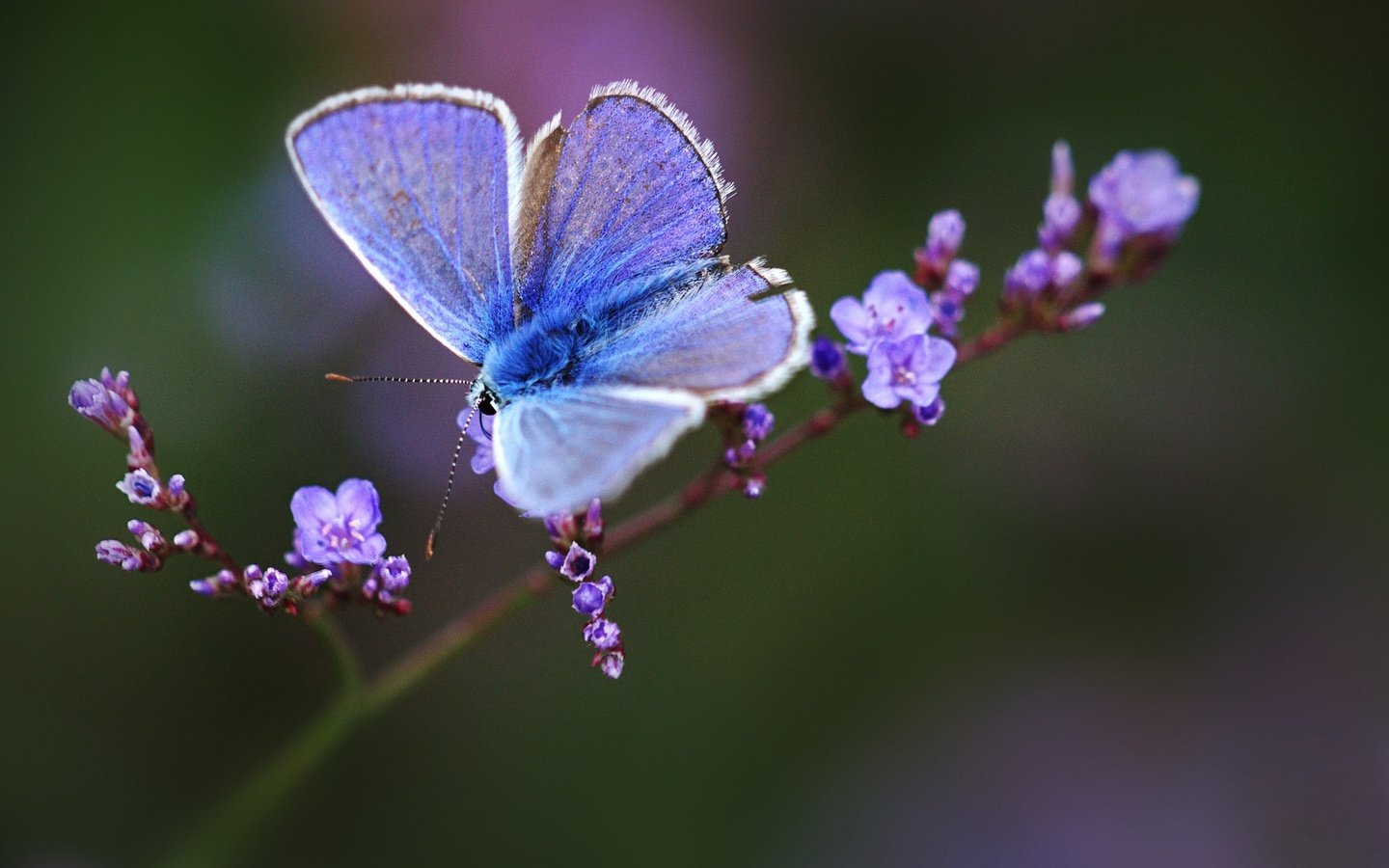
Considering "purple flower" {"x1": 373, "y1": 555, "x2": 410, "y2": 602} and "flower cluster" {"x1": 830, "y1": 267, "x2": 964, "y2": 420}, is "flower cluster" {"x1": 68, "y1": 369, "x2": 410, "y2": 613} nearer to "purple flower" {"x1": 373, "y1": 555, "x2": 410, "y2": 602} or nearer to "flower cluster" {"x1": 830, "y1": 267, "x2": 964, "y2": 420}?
"purple flower" {"x1": 373, "y1": 555, "x2": 410, "y2": 602}

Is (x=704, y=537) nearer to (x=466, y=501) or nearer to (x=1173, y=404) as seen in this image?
(x=466, y=501)

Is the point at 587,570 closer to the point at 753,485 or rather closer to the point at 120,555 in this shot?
the point at 753,485

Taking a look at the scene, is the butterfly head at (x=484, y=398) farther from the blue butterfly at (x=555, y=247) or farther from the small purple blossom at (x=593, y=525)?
the small purple blossom at (x=593, y=525)

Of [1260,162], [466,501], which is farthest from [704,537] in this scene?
[1260,162]

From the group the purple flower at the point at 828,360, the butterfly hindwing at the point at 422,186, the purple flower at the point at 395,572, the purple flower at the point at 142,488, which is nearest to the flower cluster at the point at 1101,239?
the purple flower at the point at 828,360

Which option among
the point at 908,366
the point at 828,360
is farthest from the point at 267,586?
the point at 908,366

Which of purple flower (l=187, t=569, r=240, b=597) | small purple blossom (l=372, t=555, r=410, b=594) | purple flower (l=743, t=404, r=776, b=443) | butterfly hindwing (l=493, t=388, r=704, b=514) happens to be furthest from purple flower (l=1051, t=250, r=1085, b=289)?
purple flower (l=187, t=569, r=240, b=597)
